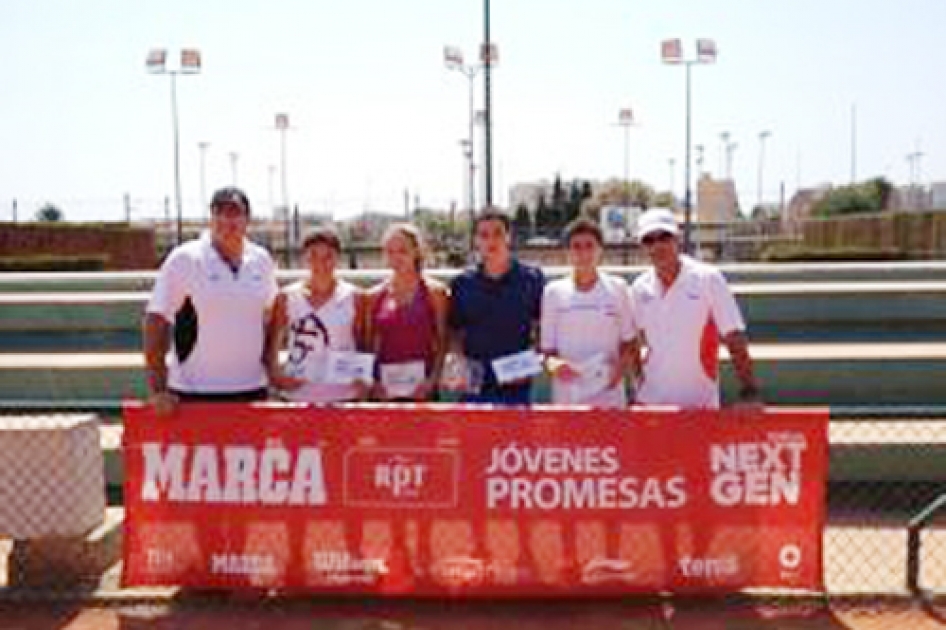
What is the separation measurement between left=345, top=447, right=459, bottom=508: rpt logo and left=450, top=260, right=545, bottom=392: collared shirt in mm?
467

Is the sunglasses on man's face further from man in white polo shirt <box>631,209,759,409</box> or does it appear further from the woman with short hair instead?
the woman with short hair

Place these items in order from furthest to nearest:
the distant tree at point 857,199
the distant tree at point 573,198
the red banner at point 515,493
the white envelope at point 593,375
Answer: the distant tree at point 573,198
the distant tree at point 857,199
the white envelope at point 593,375
the red banner at point 515,493

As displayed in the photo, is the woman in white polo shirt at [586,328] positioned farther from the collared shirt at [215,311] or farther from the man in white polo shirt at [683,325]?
the collared shirt at [215,311]

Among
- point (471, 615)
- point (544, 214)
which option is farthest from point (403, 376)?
point (544, 214)

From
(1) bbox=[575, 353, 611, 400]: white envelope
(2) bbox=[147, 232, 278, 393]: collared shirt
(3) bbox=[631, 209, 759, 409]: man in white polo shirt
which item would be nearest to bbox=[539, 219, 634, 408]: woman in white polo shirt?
(1) bbox=[575, 353, 611, 400]: white envelope

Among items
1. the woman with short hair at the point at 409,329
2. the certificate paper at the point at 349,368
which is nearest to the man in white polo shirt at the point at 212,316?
the certificate paper at the point at 349,368

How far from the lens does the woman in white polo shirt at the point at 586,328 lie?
5.72 m

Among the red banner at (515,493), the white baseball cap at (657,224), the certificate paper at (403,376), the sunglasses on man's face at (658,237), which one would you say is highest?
the white baseball cap at (657,224)

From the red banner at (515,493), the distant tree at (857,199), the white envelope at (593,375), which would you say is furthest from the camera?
the distant tree at (857,199)

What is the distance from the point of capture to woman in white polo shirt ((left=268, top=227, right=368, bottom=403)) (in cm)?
583

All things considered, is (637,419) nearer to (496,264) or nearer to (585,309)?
(585,309)

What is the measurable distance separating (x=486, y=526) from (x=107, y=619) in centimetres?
182

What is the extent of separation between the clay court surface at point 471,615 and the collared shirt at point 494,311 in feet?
3.59

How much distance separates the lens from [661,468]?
18.3ft
